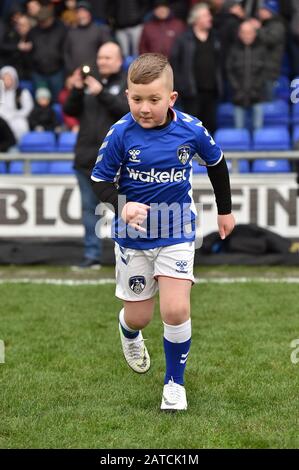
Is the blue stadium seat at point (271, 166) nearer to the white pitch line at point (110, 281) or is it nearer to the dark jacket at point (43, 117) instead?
the white pitch line at point (110, 281)

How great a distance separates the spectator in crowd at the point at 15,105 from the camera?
13898 millimetres

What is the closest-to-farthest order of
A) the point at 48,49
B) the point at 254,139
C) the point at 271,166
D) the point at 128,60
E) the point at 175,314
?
the point at 175,314
the point at 271,166
the point at 254,139
the point at 48,49
the point at 128,60

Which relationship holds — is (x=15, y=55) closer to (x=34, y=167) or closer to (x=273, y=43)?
(x=34, y=167)

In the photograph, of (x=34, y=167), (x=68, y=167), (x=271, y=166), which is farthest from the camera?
(x=34, y=167)

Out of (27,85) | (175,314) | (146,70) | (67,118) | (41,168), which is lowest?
(41,168)

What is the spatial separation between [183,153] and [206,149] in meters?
0.15

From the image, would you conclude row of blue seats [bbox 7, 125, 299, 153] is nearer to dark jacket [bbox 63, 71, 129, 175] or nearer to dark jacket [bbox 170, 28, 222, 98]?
dark jacket [bbox 170, 28, 222, 98]

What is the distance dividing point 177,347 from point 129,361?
2.10 feet

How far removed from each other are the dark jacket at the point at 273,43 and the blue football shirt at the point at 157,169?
27.5ft

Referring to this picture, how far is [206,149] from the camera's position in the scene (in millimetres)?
5492

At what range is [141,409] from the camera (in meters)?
5.45

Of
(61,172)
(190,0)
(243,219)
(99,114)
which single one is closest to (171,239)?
(99,114)

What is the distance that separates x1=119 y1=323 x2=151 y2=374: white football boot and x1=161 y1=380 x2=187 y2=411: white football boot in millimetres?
580

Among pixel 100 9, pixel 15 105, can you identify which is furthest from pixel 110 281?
pixel 100 9
